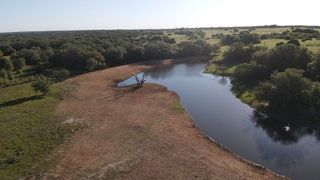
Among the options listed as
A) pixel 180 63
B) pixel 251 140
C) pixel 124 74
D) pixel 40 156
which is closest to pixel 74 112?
pixel 40 156

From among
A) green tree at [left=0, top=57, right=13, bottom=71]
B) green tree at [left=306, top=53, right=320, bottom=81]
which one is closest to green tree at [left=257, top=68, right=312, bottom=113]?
green tree at [left=306, top=53, right=320, bottom=81]

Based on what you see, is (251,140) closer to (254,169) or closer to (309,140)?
(309,140)

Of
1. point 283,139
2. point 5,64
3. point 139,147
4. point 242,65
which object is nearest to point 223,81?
point 242,65

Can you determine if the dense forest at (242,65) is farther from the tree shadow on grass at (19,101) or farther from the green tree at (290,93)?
the tree shadow on grass at (19,101)

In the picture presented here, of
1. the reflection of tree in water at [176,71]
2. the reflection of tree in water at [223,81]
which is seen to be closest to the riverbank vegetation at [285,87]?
the reflection of tree in water at [223,81]

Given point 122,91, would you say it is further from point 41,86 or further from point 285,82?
point 285,82

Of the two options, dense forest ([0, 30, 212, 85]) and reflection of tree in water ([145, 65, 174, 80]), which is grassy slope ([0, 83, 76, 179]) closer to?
dense forest ([0, 30, 212, 85])
